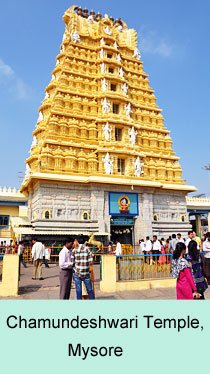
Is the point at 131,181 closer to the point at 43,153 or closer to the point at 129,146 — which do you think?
the point at 129,146

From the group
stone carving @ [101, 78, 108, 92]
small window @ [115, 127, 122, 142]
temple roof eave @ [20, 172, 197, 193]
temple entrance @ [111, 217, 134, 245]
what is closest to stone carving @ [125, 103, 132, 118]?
small window @ [115, 127, 122, 142]

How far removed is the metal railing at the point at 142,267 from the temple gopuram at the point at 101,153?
33.5 feet

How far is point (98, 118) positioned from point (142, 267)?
1702cm

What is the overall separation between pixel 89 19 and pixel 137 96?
10326 mm

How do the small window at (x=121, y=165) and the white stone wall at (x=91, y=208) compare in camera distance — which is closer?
the white stone wall at (x=91, y=208)

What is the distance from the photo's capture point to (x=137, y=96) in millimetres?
29484

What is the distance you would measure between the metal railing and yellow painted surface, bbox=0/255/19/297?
3.51 metres

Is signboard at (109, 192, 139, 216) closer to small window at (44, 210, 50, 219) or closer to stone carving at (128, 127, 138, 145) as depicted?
small window at (44, 210, 50, 219)

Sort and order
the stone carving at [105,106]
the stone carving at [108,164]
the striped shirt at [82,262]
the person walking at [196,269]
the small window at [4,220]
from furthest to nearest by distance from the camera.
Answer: the small window at [4,220], the stone carving at [105,106], the stone carving at [108,164], the striped shirt at [82,262], the person walking at [196,269]

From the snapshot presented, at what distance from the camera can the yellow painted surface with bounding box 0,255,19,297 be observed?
916cm

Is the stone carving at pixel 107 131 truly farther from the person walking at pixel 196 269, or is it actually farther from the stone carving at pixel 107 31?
the person walking at pixel 196 269

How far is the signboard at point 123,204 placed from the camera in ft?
75.6

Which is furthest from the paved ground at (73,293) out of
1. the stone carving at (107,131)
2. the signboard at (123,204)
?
the stone carving at (107,131)
